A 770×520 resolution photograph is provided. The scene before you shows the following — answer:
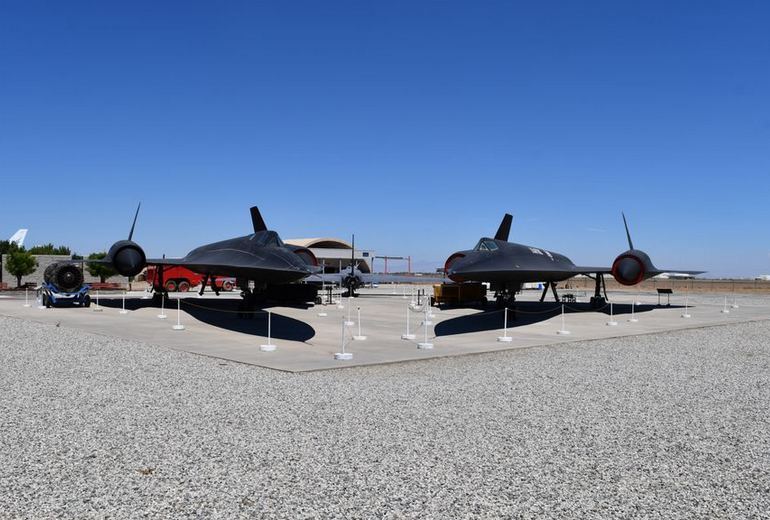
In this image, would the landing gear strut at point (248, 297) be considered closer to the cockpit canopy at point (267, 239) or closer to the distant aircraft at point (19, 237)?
the cockpit canopy at point (267, 239)

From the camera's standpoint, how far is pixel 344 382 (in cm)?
851

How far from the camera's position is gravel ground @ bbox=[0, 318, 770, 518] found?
4043 millimetres

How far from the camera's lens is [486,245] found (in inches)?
705

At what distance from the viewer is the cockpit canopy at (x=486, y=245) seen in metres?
17.6

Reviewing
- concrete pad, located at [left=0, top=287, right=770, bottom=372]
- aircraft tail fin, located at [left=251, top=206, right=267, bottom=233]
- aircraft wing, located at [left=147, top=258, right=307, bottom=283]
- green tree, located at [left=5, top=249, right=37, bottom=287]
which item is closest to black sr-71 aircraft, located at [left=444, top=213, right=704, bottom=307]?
concrete pad, located at [left=0, top=287, right=770, bottom=372]

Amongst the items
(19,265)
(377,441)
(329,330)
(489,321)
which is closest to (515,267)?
(489,321)

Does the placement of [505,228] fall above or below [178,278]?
above

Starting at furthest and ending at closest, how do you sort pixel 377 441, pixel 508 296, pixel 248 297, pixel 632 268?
1. pixel 632 268
2. pixel 508 296
3. pixel 248 297
4. pixel 377 441

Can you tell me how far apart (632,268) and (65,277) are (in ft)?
76.3

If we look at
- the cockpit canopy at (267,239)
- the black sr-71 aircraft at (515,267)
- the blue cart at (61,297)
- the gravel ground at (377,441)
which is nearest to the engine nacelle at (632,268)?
the black sr-71 aircraft at (515,267)

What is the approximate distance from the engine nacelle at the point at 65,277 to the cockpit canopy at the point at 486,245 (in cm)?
1701

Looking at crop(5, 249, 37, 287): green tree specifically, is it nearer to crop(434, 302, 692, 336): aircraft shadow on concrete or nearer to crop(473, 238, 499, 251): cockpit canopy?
crop(434, 302, 692, 336): aircraft shadow on concrete

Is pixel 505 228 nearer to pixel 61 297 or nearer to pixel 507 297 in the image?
pixel 507 297

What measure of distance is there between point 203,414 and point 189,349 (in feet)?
18.9
